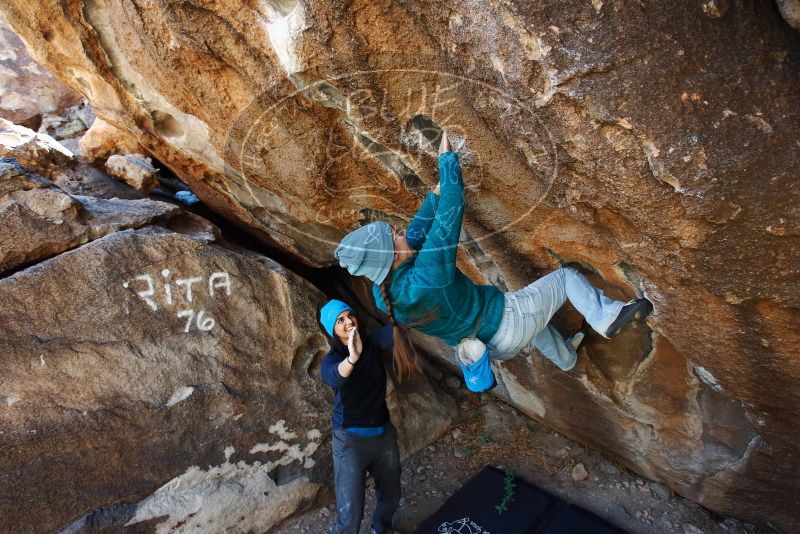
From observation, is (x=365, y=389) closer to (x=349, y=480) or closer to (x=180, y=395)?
(x=349, y=480)

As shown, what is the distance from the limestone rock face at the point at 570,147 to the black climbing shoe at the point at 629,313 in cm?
7

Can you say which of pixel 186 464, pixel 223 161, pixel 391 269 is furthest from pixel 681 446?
pixel 223 161

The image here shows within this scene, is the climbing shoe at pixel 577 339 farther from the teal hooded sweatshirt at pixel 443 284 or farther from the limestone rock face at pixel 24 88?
the limestone rock face at pixel 24 88

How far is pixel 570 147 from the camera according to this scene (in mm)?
2006

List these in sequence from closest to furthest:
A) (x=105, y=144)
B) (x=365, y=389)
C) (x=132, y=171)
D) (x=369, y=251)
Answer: (x=369, y=251)
(x=365, y=389)
(x=132, y=171)
(x=105, y=144)

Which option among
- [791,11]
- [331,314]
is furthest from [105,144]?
[791,11]

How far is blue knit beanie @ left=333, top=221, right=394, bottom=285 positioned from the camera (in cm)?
227

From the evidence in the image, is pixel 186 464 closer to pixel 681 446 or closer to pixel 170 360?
pixel 170 360

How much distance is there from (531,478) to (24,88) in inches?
283

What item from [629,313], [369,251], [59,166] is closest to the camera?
[369,251]

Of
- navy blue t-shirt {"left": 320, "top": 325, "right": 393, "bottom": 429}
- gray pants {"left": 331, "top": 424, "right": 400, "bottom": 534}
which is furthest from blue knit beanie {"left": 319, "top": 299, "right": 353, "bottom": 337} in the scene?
gray pants {"left": 331, "top": 424, "right": 400, "bottom": 534}

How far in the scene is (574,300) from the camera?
2.62 meters

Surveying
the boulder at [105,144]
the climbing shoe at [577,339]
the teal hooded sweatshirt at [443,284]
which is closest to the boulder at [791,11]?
the teal hooded sweatshirt at [443,284]

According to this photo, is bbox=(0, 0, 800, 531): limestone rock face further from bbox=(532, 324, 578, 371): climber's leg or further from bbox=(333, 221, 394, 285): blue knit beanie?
bbox=(333, 221, 394, 285): blue knit beanie
